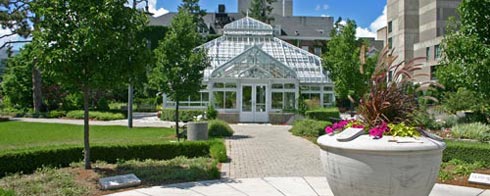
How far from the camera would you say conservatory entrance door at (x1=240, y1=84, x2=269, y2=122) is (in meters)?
26.3

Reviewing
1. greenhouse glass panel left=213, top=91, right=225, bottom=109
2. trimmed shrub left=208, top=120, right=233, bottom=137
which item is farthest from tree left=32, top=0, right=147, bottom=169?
greenhouse glass panel left=213, top=91, right=225, bottom=109

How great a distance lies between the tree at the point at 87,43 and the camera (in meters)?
8.18

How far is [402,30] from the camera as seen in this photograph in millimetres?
53625

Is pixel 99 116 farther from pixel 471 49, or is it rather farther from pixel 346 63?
pixel 471 49

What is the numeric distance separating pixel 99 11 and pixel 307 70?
2232cm

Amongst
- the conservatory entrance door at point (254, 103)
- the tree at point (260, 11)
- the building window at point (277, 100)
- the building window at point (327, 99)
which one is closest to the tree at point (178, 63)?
the conservatory entrance door at point (254, 103)

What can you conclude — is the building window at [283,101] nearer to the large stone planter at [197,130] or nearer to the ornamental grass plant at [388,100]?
the large stone planter at [197,130]

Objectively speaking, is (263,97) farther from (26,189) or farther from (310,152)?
(26,189)

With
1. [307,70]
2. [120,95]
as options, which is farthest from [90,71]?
[120,95]

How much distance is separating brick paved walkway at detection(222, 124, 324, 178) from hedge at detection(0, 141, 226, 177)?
2.98 feet

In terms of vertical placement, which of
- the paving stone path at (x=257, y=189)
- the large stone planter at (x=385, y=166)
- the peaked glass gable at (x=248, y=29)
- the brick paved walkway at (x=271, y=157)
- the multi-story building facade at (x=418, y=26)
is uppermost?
the multi-story building facade at (x=418, y=26)

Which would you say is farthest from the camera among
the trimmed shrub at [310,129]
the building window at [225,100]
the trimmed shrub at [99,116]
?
the trimmed shrub at [99,116]

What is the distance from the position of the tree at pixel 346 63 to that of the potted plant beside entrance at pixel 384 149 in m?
21.6

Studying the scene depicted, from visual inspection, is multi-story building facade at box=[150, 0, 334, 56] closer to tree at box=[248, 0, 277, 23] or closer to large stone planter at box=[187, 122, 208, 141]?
tree at box=[248, 0, 277, 23]
